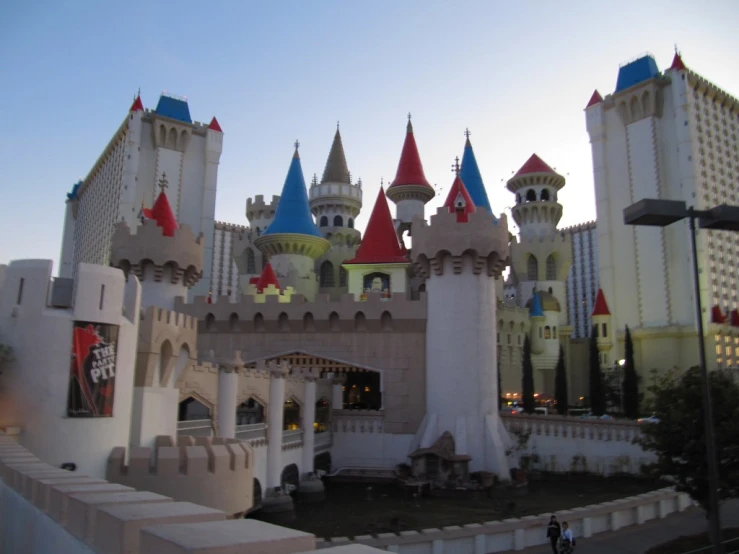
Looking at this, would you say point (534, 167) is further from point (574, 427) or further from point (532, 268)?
point (574, 427)

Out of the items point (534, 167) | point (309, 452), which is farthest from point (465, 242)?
point (534, 167)

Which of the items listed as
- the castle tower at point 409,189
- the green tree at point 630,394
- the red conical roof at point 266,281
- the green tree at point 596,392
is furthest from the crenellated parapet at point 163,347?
the castle tower at point 409,189

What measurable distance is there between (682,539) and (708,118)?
39.0 meters

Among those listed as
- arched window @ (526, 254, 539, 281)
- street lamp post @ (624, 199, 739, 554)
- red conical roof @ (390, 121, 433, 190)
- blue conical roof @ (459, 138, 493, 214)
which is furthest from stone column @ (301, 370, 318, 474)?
arched window @ (526, 254, 539, 281)

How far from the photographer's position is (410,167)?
43969mm

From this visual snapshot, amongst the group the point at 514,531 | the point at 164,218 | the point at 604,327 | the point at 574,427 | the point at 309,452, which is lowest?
the point at 514,531

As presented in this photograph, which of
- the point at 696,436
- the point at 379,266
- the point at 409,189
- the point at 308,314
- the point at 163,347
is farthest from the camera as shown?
the point at 409,189

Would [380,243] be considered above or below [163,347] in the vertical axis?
above

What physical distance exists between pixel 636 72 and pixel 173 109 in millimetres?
34545

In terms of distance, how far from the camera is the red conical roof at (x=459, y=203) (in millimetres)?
26181

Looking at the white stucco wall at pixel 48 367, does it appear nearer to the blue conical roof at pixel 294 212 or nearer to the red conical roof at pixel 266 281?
the red conical roof at pixel 266 281

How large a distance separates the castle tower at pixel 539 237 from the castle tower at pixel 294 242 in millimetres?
15620

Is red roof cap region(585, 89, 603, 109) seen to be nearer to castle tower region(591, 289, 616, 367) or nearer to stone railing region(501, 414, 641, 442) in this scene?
castle tower region(591, 289, 616, 367)

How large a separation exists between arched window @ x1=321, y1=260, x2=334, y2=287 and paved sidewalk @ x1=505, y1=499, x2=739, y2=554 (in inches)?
1160
